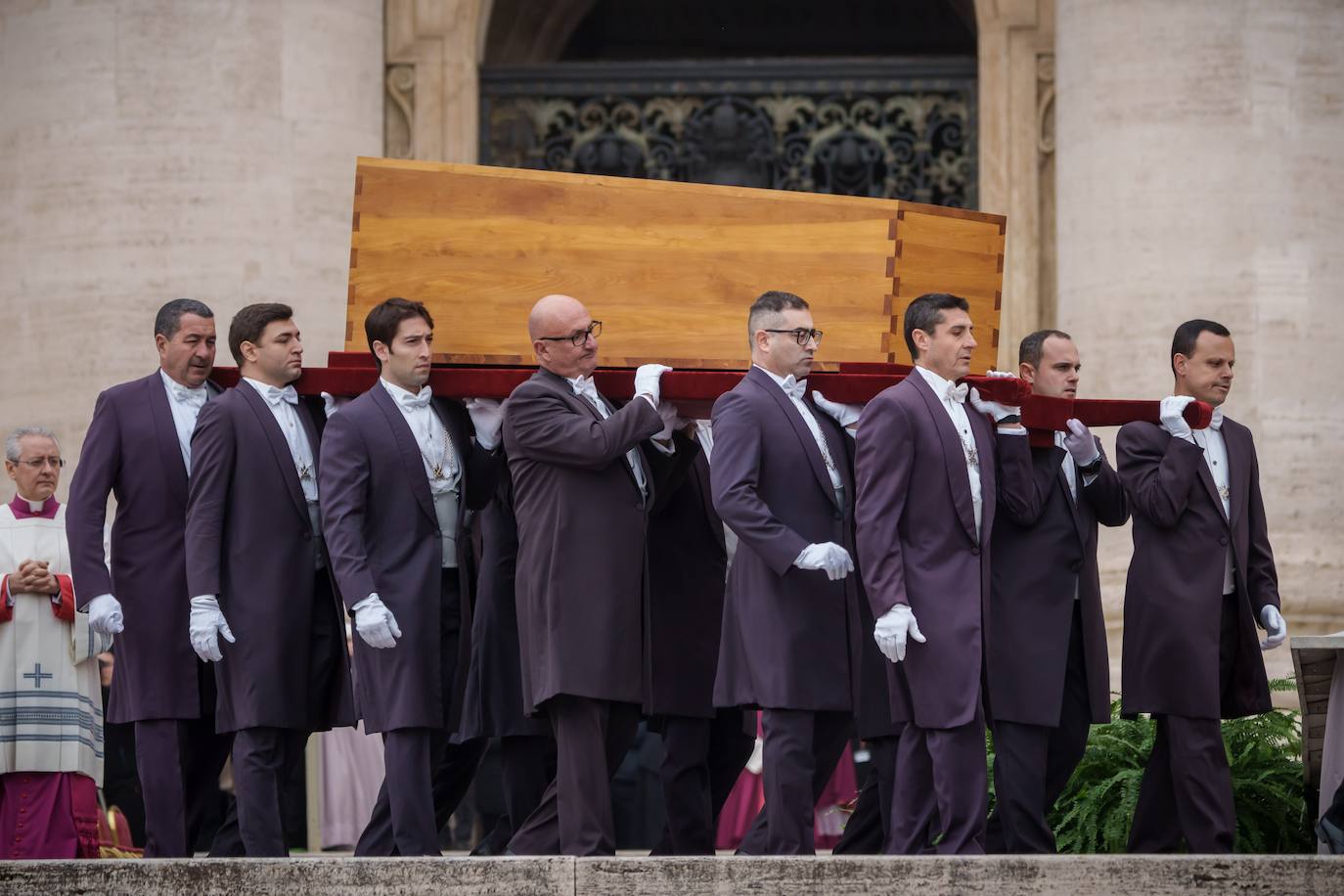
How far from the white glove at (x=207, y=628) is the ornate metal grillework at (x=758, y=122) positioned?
6118 mm

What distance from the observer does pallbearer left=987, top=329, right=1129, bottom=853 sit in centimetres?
712

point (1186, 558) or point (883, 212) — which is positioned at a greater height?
point (883, 212)

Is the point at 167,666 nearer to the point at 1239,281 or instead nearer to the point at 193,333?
the point at 193,333

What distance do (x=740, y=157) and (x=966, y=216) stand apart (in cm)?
513

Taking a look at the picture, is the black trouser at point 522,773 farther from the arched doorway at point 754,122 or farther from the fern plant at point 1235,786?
the arched doorway at point 754,122

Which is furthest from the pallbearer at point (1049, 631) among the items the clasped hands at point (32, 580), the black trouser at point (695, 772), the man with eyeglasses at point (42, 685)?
the clasped hands at point (32, 580)

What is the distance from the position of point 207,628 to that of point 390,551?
601mm

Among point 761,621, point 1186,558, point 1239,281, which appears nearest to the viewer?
point 761,621

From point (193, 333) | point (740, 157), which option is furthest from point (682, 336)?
point (740, 157)

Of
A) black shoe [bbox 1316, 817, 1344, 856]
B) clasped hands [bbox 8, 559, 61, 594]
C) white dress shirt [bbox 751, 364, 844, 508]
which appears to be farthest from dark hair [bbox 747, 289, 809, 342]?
clasped hands [bbox 8, 559, 61, 594]

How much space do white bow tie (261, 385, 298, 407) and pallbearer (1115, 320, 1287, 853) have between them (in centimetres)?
271

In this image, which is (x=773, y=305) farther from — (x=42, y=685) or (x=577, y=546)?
(x=42, y=685)

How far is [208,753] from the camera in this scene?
24.5 feet

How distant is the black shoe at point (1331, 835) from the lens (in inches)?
273
